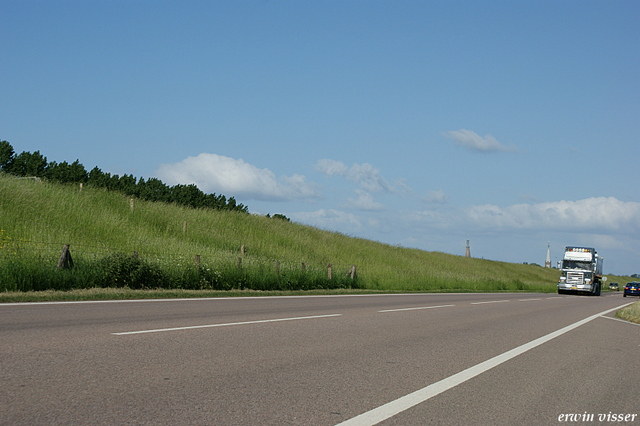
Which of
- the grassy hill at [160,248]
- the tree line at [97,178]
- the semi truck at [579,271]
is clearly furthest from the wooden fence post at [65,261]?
the tree line at [97,178]

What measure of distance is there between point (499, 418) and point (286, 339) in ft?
14.5

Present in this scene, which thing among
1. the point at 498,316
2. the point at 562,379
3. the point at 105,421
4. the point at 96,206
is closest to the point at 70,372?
the point at 105,421

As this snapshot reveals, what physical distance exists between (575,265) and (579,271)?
1.24 meters

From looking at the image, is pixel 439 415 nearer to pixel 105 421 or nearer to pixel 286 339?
pixel 105 421

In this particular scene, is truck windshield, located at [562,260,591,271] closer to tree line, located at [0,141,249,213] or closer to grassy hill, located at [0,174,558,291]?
grassy hill, located at [0,174,558,291]

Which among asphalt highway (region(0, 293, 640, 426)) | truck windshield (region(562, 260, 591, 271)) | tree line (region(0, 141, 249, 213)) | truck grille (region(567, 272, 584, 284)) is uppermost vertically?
tree line (region(0, 141, 249, 213))

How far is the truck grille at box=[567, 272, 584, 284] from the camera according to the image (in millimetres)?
45375

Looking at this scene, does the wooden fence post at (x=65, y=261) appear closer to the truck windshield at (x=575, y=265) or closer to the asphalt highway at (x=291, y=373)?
the asphalt highway at (x=291, y=373)

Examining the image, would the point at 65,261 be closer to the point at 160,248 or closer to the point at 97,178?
the point at 160,248

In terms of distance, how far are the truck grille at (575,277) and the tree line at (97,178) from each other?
4938 cm

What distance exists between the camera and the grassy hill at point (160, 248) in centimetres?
1773

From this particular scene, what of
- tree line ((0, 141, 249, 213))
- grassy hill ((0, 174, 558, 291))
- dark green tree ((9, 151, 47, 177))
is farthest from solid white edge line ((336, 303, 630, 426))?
dark green tree ((9, 151, 47, 177))

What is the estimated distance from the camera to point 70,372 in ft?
18.6

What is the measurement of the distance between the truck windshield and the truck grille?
1047 millimetres
